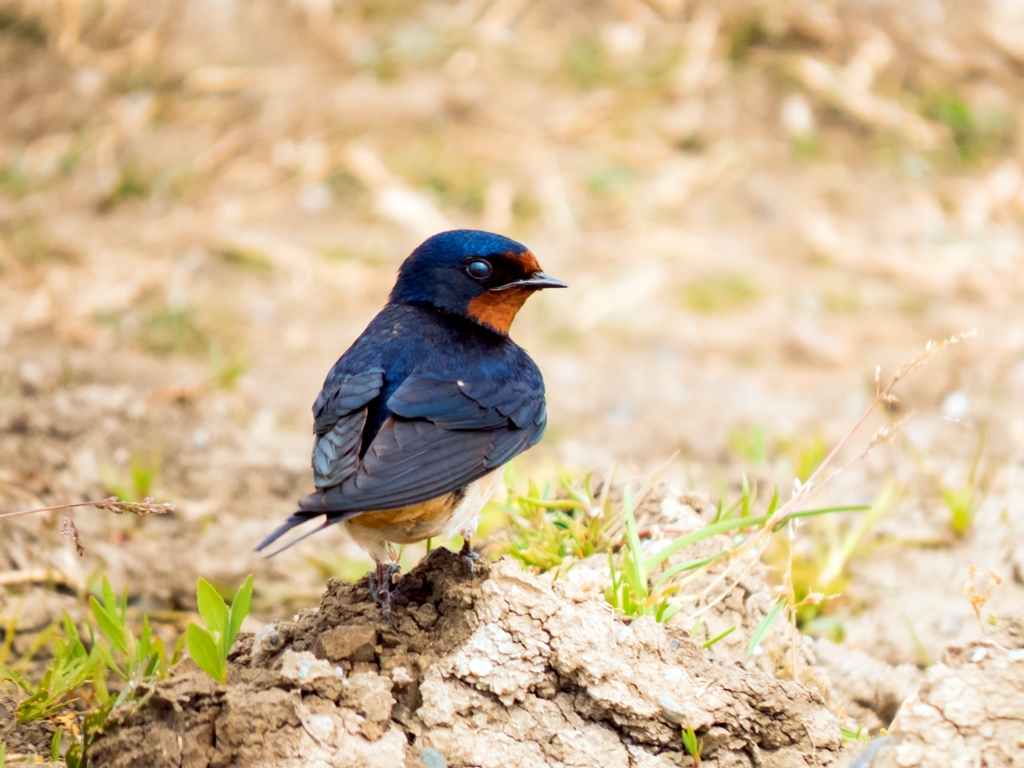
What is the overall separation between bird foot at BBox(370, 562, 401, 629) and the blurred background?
1243mm

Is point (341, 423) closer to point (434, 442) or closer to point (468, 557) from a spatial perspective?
point (434, 442)

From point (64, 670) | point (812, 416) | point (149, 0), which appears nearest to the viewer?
point (64, 670)

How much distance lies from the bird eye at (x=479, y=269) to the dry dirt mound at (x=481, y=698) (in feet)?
2.95

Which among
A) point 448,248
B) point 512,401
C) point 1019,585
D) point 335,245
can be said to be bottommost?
point 335,245

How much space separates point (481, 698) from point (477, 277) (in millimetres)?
1240

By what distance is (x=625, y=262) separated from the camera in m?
7.13

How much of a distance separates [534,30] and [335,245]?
3.40 meters

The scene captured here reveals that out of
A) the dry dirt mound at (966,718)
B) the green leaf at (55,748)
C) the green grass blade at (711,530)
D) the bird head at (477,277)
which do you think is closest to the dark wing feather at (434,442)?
the bird head at (477,277)

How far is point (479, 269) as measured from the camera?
320 cm

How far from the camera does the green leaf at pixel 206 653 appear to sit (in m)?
2.33

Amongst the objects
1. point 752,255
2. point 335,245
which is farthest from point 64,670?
point 752,255

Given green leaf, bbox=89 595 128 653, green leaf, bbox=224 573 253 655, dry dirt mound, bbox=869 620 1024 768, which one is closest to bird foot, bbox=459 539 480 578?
green leaf, bbox=224 573 253 655

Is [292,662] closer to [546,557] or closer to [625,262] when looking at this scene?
[546,557]

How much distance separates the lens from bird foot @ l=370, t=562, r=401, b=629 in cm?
265
